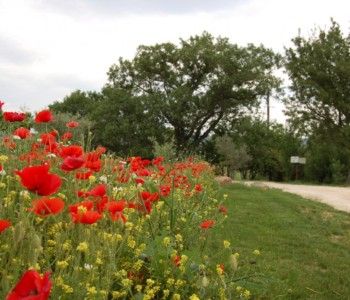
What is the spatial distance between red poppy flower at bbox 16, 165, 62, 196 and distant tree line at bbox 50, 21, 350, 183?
29517mm

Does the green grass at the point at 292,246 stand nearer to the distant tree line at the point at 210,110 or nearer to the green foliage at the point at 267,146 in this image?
the distant tree line at the point at 210,110

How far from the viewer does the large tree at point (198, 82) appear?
35719 mm

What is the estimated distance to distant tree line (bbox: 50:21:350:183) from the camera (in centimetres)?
3209

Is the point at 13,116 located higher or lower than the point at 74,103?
lower

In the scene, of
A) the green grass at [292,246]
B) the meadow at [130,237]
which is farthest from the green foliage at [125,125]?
the meadow at [130,237]

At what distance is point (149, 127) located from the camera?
35156 millimetres

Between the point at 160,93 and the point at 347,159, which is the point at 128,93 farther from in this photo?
the point at 347,159

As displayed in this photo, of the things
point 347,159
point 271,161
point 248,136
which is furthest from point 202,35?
point 347,159

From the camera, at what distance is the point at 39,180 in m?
1.74

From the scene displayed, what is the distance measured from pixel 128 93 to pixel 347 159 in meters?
15.9

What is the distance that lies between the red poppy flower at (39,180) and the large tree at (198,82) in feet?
109

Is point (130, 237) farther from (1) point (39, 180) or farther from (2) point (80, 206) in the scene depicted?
(1) point (39, 180)

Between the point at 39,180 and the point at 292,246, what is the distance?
635cm

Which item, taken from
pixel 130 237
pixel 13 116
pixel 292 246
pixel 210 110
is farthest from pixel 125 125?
pixel 130 237
